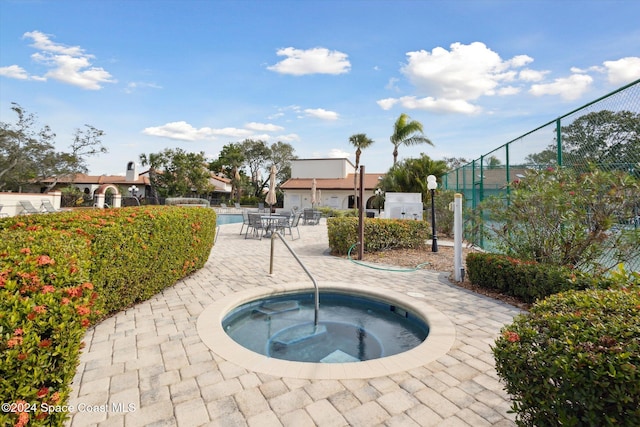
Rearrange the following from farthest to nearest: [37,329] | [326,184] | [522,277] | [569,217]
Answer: [326,184], [522,277], [569,217], [37,329]

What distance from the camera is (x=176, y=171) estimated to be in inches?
1344

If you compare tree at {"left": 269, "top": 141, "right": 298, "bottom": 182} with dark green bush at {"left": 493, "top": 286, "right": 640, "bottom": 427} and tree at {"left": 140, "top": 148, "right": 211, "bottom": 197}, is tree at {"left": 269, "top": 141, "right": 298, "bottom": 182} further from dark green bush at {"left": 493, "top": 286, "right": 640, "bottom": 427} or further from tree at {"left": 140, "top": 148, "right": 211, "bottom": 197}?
dark green bush at {"left": 493, "top": 286, "right": 640, "bottom": 427}

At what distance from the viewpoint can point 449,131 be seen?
55.2ft

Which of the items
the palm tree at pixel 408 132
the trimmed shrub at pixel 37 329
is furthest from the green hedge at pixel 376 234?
the palm tree at pixel 408 132

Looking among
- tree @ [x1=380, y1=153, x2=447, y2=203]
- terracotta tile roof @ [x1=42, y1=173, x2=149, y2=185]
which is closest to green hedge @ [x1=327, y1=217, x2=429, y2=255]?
tree @ [x1=380, y1=153, x2=447, y2=203]

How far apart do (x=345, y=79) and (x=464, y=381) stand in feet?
37.8

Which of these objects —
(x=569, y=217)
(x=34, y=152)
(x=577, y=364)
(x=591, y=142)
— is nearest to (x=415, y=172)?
(x=591, y=142)

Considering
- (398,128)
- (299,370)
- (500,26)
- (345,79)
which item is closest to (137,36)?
(345,79)

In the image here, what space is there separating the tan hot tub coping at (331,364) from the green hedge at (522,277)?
53.9 inches

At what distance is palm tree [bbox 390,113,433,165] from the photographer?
24.1 metres

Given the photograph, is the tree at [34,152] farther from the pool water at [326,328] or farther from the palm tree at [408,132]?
the pool water at [326,328]

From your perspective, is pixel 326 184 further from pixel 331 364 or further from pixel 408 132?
pixel 331 364

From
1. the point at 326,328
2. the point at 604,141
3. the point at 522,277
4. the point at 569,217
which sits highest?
the point at 604,141

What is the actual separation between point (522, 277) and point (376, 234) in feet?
14.2
